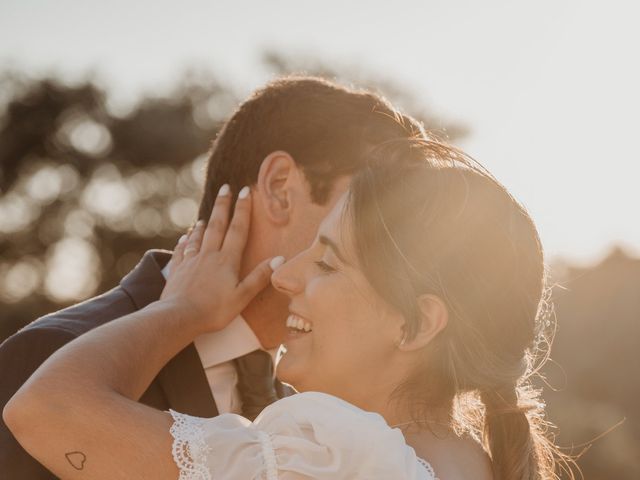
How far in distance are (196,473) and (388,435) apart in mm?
504

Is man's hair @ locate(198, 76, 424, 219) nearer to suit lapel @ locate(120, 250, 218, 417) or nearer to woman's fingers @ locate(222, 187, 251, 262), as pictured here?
woman's fingers @ locate(222, 187, 251, 262)

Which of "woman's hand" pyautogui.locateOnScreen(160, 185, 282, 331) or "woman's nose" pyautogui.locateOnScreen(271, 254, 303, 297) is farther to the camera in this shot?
"woman's hand" pyautogui.locateOnScreen(160, 185, 282, 331)

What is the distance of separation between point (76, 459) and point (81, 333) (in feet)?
2.48

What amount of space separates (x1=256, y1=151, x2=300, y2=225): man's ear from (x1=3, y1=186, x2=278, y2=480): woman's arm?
0.45 m

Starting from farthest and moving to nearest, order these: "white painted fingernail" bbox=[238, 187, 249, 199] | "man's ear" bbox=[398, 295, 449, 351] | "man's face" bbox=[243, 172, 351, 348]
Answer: "white painted fingernail" bbox=[238, 187, 249, 199], "man's face" bbox=[243, 172, 351, 348], "man's ear" bbox=[398, 295, 449, 351]

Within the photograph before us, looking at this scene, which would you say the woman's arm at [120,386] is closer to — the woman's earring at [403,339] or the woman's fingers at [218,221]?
the woman's fingers at [218,221]

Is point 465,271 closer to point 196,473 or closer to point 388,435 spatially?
point 388,435

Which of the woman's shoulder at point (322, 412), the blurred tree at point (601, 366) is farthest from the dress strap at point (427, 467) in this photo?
the blurred tree at point (601, 366)

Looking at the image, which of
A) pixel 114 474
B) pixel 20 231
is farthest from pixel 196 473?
pixel 20 231

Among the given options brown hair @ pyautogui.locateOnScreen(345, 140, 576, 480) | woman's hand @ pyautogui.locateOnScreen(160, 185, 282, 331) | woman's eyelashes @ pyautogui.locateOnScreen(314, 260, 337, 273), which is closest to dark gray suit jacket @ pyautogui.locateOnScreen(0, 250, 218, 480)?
woman's hand @ pyautogui.locateOnScreen(160, 185, 282, 331)

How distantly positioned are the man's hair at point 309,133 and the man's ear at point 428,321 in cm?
130

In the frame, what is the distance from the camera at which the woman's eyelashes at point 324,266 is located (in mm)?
3307

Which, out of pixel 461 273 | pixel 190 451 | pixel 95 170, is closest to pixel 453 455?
pixel 461 273

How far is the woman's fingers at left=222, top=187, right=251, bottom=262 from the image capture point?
4125 mm
